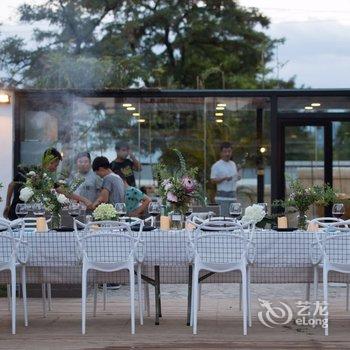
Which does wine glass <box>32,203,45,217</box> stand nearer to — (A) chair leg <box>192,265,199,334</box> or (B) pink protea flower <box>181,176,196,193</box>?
(B) pink protea flower <box>181,176,196,193</box>

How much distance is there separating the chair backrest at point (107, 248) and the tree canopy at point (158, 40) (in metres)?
19.0

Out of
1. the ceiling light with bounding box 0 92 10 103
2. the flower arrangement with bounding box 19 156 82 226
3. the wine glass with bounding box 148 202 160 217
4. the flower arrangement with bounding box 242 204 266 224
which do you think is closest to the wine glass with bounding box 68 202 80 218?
the flower arrangement with bounding box 19 156 82 226

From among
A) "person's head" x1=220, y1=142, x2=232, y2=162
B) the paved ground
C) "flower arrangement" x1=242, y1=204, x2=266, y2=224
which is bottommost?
the paved ground

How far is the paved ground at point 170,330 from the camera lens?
6848 mm

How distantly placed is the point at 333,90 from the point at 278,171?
135 cm

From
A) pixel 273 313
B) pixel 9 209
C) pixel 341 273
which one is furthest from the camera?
pixel 9 209

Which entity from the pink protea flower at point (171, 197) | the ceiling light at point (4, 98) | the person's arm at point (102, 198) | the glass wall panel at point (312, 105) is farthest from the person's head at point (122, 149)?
the pink protea flower at point (171, 197)

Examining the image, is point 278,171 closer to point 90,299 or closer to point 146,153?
point 146,153

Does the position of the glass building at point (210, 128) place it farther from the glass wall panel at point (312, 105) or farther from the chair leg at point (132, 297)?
the chair leg at point (132, 297)

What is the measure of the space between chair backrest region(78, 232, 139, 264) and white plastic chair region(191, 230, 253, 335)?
509 mm

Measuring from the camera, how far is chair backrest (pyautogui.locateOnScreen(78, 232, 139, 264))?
7.31 m

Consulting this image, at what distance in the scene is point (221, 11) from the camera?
94.5 ft

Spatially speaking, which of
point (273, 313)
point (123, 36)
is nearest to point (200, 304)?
point (273, 313)

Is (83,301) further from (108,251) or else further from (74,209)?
(74,209)
